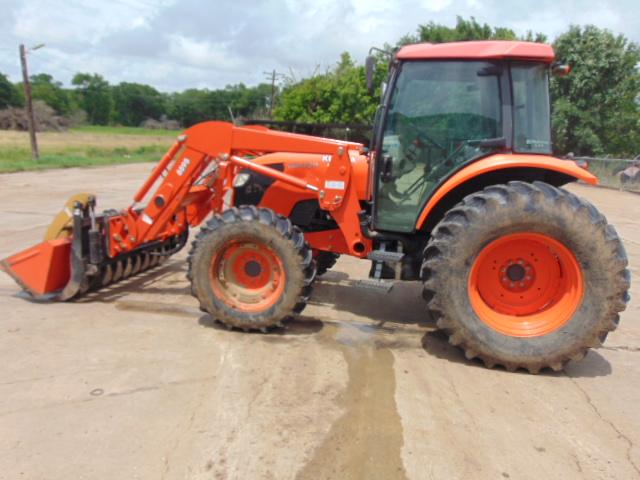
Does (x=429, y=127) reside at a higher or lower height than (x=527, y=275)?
higher

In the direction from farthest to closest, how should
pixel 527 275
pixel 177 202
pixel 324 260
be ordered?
pixel 324 260 < pixel 177 202 < pixel 527 275

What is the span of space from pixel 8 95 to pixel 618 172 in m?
87.7

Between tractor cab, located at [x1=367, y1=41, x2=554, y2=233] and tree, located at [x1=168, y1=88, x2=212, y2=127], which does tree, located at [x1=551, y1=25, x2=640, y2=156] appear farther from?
tree, located at [x1=168, y1=88, x2=212, y2=127]

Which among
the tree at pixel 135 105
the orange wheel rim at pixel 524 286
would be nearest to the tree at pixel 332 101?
the orange wheel rim at pixel 524 286

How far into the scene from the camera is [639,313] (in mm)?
5770

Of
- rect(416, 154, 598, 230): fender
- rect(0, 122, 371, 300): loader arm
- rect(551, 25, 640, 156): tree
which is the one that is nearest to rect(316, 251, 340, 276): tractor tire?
rect(0, 122, 371, 300): loader arm

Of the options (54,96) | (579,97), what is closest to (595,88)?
(579,97)

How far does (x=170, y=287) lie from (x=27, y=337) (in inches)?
68.8

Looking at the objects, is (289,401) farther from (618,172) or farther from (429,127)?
(618,172)

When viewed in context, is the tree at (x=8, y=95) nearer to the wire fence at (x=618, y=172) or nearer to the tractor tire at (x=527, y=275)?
the wire fence at (x=618, y=172)

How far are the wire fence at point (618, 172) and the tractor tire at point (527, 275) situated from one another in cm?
1731

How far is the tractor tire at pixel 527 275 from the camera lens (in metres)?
3.87

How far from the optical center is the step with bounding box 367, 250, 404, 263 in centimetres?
455

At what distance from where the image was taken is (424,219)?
14.6ft
